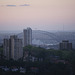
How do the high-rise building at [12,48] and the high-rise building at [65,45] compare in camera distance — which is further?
the high-rise building at [65,45]

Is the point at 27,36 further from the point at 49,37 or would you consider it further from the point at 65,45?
the point at 65,45

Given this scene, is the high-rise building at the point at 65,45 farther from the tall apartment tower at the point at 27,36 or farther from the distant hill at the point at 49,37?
the tall apartment tower at the point at 27,36

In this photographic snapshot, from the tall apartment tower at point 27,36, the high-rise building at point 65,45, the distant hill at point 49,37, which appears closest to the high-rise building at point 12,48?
the distant hill at point 49,37

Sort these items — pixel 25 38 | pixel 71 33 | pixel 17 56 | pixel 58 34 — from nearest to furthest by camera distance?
pixel 17 56 < pixel 71 33 < pixel 58 34 < pixel 25 38

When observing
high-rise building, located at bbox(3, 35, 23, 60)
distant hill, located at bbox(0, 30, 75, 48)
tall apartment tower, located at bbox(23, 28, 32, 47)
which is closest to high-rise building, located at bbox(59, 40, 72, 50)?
distant hill, located at bbox(0, 30, 75, 48)

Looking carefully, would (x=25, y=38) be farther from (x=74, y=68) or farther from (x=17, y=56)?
(x=74, y=68)

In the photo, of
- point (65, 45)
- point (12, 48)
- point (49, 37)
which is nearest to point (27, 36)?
point (49, 37)

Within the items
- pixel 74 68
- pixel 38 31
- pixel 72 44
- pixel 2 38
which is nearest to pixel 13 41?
pixel 2 38

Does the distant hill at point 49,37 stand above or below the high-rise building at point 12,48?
above

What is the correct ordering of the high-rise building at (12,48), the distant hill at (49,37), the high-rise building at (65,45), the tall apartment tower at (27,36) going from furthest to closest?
the tall apartment tower at (27,36)
the distant hill at (49,37)
the high-rise building at (65,45)
the high-rise building at (12,48)
